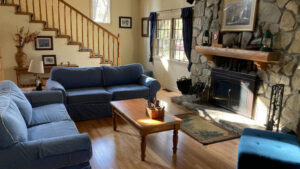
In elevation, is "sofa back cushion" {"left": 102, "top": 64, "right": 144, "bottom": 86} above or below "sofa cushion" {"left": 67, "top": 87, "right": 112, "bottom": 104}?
above


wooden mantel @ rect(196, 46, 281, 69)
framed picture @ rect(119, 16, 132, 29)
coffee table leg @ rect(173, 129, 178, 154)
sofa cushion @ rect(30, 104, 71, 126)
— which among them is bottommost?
coffee table leg @ rect(173, 129, 178, 154)

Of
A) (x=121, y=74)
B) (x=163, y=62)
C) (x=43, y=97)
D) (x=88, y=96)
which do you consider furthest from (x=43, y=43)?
(x=163, y=62)

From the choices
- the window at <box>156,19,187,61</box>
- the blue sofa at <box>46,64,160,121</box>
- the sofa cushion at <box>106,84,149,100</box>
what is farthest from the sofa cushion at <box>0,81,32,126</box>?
the window at <box>156,19,187,61</box>

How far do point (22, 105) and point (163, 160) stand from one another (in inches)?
67.7

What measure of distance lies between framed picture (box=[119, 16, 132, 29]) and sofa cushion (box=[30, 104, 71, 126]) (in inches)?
194

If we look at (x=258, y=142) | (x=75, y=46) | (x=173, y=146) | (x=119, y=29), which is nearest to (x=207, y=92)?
(x=173, y=146)

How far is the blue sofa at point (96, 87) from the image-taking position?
3861mm

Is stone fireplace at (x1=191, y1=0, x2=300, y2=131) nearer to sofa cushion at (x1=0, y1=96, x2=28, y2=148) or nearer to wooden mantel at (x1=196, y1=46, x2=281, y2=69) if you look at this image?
wooden mantel at (x1=196, y1=46, x2=281, y2=69)

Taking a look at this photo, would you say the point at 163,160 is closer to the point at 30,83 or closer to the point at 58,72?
the point at 58,72

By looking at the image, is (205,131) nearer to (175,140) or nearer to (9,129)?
(175,140)

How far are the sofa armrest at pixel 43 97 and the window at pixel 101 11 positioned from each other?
14.5ft

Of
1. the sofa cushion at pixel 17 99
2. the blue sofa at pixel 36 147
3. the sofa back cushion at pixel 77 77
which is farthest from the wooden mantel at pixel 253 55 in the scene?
the sofa cushion at pixel 17 99

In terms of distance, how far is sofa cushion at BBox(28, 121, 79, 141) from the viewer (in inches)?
→ 91.7

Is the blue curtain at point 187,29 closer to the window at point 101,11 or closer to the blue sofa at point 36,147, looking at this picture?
the window at point 101,11
